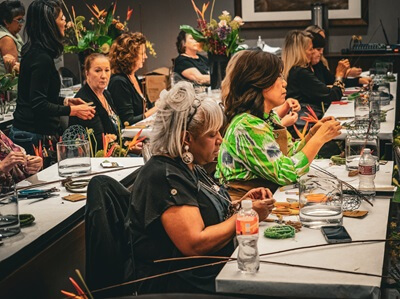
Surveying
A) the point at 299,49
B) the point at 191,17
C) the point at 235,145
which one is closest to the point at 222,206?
the point at 235,145

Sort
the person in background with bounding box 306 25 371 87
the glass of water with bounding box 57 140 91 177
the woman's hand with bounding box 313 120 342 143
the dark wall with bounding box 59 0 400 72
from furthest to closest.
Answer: the dark wall with bounding box 59 0 400 72
the person in background with bounding box 306 25 371 87
the glass of water with bounding box 57 140 91 177
the woman's hand with bounding box 313 120 342 143

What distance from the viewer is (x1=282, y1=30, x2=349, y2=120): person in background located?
19.9 ft

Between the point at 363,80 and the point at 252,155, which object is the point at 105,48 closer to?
the point at 363,80

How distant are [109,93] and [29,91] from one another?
107 cm

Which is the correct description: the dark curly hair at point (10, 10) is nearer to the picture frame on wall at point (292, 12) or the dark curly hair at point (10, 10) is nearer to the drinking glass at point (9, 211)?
the drinking glass at point (9, 211)

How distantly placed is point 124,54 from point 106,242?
11.6 ft

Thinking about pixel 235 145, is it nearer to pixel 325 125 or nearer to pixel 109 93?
pixel 325 125

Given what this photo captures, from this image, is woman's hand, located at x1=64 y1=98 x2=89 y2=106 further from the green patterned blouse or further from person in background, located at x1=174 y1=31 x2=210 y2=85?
person in background, located at x1=174 y1=31 x2=210 y2=85

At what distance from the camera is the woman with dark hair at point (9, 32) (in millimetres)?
6262

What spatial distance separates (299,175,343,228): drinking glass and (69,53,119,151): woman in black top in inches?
98.2

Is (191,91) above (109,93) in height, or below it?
above

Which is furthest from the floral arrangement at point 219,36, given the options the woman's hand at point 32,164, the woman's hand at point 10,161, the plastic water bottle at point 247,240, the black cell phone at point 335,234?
the plastic water bottle at point 247,240

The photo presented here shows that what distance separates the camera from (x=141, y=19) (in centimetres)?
1027

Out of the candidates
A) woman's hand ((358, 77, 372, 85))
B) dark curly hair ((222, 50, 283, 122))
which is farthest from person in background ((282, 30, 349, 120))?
dark curly hair ((222, 50, 283, 122))
